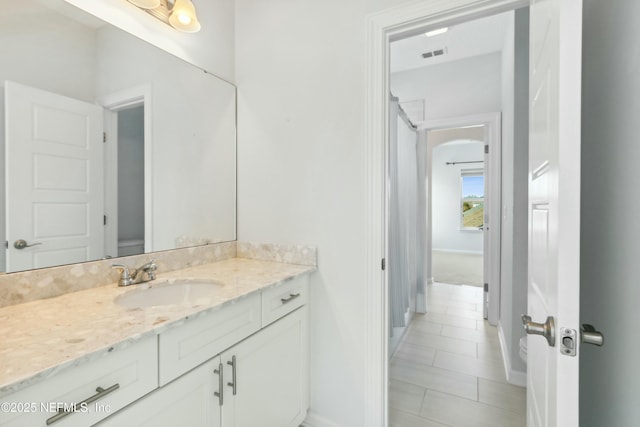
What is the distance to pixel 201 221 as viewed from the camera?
1767 millimetres

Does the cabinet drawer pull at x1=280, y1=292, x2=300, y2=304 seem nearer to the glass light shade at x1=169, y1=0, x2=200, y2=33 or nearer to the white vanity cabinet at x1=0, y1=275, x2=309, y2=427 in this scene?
the white vanity cabinet at x1=0, y1=275, x2=309, y2=427

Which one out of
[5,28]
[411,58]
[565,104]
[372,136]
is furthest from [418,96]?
[5,28]

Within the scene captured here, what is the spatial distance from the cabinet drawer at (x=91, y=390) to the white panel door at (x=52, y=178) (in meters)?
0.64

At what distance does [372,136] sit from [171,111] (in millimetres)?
1084

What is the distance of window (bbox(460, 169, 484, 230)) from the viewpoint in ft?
24.5

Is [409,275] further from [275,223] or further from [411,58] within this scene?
[411,58]

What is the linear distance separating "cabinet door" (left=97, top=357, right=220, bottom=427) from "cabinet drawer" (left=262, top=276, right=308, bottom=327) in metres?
0.30

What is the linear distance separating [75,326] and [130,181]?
0.80 meters

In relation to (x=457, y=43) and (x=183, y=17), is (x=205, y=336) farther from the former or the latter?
(x=457, y=43)

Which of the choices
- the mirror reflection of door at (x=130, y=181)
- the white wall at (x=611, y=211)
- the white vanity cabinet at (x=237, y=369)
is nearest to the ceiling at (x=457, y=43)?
the white wall at (x=611, y=211)

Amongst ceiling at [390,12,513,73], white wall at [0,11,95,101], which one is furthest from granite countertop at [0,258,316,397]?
ceiling at [390,12,513,73]

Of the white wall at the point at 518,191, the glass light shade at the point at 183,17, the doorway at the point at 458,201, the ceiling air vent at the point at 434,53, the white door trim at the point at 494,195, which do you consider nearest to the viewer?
the glass light shade at the point at 183,17

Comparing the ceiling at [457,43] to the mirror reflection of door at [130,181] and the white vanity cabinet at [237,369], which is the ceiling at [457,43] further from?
the white vanity cabinet at [237,369]

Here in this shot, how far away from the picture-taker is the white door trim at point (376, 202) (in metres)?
1.47
